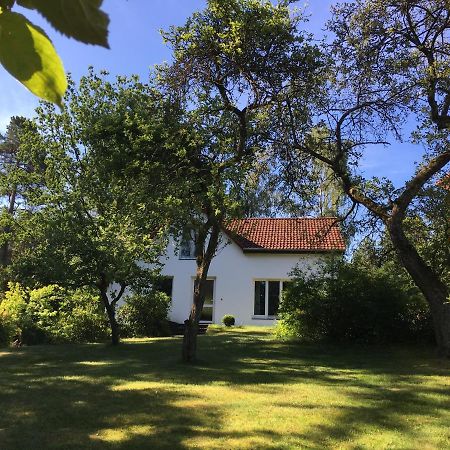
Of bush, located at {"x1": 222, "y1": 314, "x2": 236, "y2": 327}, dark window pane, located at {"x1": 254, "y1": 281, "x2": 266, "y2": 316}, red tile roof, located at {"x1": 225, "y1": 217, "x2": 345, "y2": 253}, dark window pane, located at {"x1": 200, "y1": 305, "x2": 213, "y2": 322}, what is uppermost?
red tile roof, located at {"x1": 225, "y1": 217, "x2": 345, "y2": 253}

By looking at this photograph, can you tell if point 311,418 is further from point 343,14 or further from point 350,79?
point 343,14

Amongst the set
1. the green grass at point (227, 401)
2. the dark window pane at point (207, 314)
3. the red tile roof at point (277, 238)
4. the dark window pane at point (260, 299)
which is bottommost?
the green grass at point (227, 401)

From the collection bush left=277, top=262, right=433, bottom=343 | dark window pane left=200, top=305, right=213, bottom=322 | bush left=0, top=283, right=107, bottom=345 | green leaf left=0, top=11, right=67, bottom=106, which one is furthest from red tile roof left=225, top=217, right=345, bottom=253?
green leaf left=0, top=11, right=67, bottom=106

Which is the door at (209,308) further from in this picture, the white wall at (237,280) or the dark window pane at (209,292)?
the white wall at (237,280)

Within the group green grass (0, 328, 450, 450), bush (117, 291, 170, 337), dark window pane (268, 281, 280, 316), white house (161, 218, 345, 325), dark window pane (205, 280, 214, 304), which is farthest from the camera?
dark window pane (205, 280, 214, 304)

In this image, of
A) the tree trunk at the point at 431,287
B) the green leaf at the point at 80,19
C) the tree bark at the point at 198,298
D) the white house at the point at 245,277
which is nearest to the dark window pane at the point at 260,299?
the white house at the point at 245,277

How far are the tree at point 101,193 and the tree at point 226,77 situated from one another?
2.53ft

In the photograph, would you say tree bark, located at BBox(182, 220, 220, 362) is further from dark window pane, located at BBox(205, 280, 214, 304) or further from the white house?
dark window pane, located at BBox(205, 280, 214, 304)

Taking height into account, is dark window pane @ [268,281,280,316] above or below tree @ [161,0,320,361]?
below

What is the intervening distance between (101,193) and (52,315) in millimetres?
5144

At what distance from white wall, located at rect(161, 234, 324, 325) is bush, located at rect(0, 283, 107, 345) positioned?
6.92 m

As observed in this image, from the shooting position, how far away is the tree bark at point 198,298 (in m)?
11.4

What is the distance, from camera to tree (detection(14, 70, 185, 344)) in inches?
451

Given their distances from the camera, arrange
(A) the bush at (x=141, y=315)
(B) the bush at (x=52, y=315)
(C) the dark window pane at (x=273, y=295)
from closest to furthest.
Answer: (B) the bush at (x=52, y=315) → (A) the bush at (x=141, y=315) → (C) the dark window pane at (x=273, y=295)
